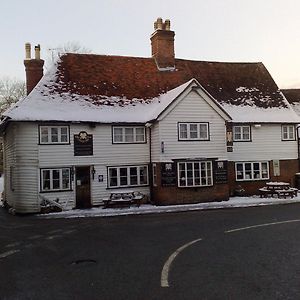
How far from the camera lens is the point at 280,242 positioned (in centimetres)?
1215

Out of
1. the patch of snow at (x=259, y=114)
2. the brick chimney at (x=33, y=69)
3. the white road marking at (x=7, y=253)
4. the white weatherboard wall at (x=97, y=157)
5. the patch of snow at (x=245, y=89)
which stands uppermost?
the brick chimney at (x=33, y=69)

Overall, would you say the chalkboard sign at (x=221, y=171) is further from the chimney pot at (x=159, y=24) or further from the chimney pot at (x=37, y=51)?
the chimney pot at (x=37, y=51)

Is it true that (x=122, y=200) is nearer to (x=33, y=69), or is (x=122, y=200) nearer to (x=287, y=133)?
(x=33, y=69)

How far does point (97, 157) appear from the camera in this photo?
24.6 m

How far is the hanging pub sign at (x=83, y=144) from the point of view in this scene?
2416cm

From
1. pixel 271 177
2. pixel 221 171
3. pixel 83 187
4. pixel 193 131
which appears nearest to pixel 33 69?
pixel 83 187

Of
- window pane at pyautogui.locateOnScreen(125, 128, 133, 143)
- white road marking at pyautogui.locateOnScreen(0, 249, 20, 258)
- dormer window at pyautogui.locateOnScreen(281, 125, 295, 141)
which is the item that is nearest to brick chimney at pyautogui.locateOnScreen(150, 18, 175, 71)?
window pane at pyautogui.locateOnScreen(125, 128, 133, 143)

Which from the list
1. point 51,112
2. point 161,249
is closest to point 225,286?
point 161,249

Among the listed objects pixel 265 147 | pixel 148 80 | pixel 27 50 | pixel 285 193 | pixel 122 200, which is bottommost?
pixel 285 193

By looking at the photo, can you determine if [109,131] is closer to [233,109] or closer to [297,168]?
[233,109]

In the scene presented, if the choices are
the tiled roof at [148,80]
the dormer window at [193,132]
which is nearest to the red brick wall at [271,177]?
the dormer window at [193,132]

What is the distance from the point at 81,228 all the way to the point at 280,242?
7968mm

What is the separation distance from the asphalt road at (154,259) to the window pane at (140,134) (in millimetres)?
8350

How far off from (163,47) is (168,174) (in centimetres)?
1059
